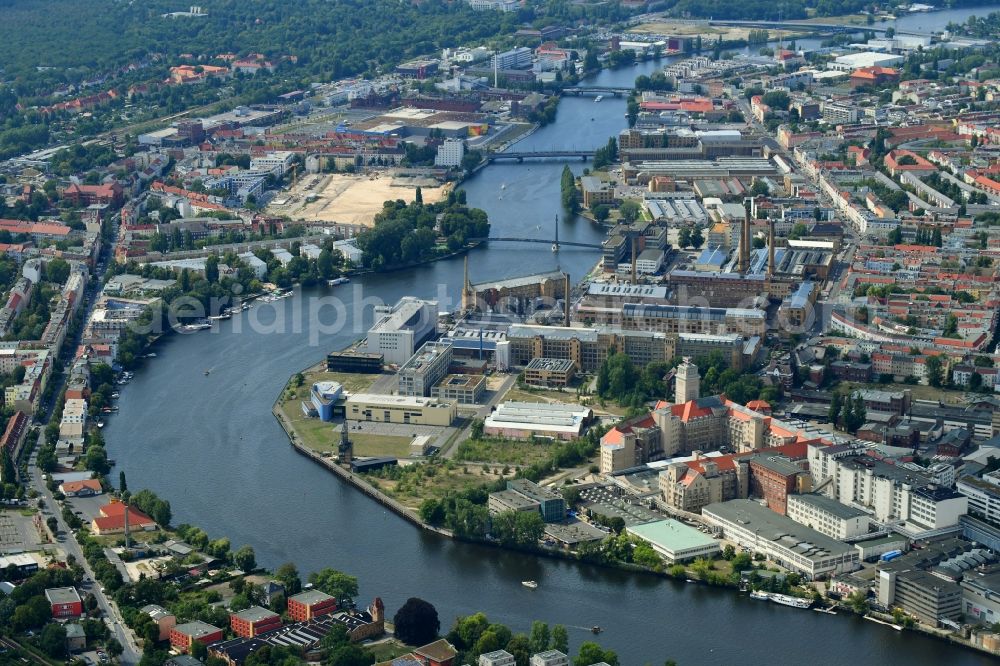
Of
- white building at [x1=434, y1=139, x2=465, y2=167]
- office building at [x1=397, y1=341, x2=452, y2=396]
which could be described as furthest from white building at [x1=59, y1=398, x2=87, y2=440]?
white building at [x1=434, y1=139, x2=465, y2=167]

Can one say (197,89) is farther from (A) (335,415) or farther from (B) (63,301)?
(A) (335,415)

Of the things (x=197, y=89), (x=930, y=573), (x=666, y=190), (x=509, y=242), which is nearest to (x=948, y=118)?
(x=666, y=190)

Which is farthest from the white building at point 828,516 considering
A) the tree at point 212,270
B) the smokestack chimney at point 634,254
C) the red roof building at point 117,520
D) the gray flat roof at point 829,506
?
the tree at point 212,270

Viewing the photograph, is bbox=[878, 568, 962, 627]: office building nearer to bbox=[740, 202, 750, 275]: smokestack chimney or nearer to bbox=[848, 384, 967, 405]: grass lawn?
bbox=[848, 384, 967, 405]: grass lawn

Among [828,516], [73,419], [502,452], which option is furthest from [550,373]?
[73,419]

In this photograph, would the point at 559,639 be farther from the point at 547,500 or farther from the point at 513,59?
the point at 513,59

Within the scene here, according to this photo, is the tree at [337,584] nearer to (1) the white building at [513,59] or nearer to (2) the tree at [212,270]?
(2) the tree at [212,270]

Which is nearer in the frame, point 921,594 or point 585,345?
point 921,594
